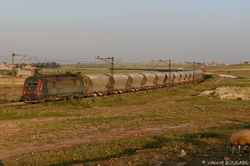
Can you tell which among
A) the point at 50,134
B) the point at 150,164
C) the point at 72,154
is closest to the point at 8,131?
the point at 50,134

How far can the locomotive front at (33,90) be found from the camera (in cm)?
3888

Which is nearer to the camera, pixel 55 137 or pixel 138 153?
pixel 138 153

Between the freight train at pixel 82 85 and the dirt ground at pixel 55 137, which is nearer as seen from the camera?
the dirt ground at pixel 55 137

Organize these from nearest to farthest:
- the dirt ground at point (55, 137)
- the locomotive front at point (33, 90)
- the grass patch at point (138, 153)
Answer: the grass patch at point (138, 153)
the dirt ground at point (55, 137)
the locomotive front at point (33, 90)

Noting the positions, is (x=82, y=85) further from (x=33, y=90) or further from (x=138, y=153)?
(x=138, y=153)

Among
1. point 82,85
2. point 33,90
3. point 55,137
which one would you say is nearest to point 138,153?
point 55,137

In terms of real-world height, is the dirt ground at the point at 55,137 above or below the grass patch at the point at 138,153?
below

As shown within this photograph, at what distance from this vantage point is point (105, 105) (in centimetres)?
4372

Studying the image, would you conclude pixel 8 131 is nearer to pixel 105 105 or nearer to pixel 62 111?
pixel 62 111

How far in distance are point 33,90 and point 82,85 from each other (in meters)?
9.82

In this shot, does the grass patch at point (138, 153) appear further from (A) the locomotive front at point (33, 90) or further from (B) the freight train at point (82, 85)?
(B) the freight train at point (82, 85)

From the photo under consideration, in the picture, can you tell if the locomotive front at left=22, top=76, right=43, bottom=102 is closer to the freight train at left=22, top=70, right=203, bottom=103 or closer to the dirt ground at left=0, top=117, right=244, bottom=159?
the freight train at left=22, top=70, right=203, bottom=103

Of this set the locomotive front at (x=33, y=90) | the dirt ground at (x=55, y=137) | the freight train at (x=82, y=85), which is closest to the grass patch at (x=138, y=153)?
the dirt ground at (x=55, y=137)

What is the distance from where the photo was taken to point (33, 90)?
39.0 m
